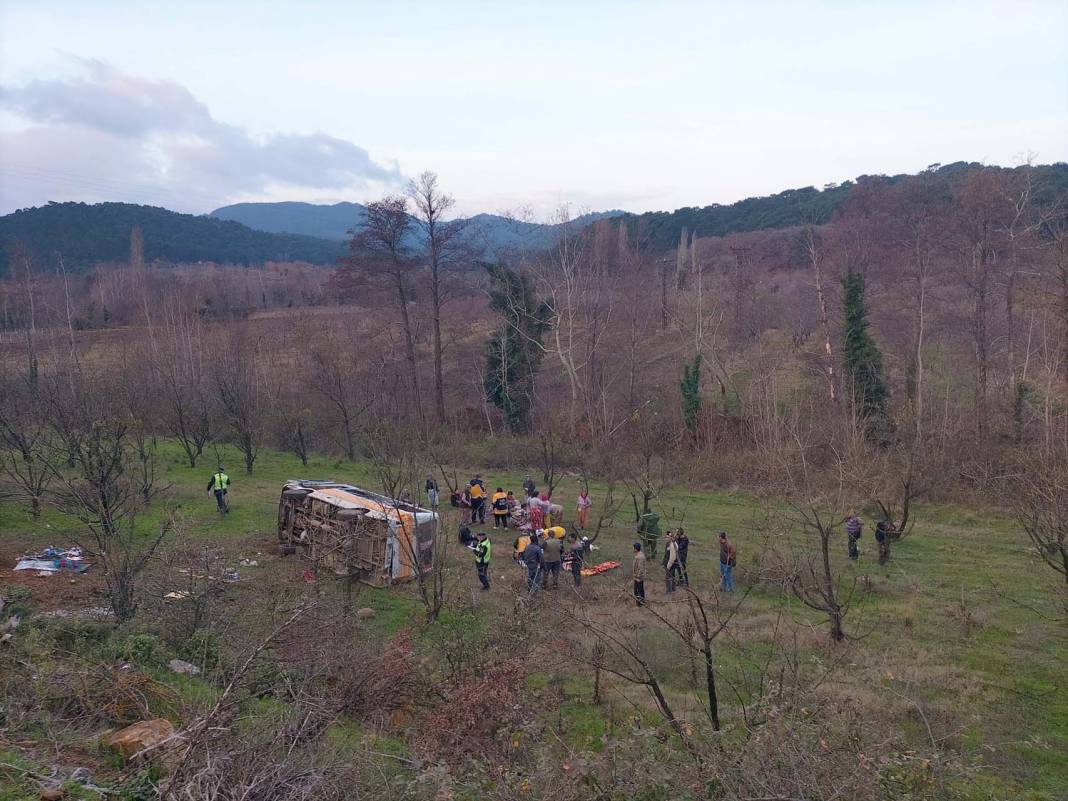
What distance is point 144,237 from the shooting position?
8806 centimetres

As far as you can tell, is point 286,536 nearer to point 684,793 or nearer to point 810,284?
point 684,793

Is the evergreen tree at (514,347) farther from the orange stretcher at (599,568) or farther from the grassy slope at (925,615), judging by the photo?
the orange stretcher at (599,568)

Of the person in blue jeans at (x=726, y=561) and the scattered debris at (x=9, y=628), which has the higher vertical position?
the scattered debris at (x=9, y=628)

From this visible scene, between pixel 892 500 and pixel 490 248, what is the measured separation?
2304 centimetres

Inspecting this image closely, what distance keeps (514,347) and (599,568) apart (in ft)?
60.4

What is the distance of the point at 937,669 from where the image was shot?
10.2m

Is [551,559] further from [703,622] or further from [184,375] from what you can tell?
[184,375]

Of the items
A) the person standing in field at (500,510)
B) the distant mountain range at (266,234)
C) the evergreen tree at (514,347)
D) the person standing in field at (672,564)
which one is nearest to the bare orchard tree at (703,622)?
the person standing in field at (672,564)

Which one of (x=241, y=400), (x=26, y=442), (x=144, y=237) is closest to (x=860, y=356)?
(x=241, y=400)

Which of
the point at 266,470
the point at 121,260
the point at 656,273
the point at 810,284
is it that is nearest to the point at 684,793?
the point at 266,470

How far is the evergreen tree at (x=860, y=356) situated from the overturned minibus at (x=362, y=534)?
1718cm

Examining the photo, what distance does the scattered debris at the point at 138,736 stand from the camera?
6137 mm

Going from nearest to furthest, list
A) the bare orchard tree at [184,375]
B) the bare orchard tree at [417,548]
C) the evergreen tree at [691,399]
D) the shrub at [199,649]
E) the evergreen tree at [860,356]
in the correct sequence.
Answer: the shrub at [199,649] → the bare orchard tree at [417,548] → the bare orchard tree at [184,375] → the evergreen tree at [860,356] → the evergreen tree at [691,399]

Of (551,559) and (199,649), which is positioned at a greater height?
(199,649)
